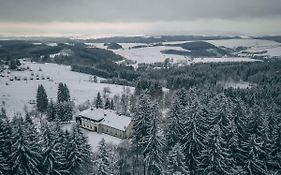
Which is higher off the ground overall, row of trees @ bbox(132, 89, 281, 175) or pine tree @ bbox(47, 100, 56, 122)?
row of trees @ bbox(132, 89, 281, 175)

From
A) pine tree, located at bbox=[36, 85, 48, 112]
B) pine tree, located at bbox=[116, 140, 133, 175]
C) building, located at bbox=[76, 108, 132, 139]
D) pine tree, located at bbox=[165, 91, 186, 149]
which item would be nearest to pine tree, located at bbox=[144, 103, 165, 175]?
pine tree, located at bbox=[165, 91, 186, 149]

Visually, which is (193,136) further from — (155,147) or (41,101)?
(41,101)

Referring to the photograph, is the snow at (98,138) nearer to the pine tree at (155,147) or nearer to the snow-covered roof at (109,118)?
the snow-covered roof at (109,118)

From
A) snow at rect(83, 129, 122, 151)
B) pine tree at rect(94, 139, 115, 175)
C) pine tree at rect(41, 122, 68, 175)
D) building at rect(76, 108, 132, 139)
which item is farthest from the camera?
building at rect(76, 108, 132, 139)

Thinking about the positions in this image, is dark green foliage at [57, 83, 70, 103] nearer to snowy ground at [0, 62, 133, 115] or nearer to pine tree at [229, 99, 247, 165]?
snowy ground at [0, 62, 133, 115]

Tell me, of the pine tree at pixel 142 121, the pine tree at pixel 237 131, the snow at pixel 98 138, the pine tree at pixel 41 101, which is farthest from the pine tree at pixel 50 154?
the pine tree at pixel 41 101

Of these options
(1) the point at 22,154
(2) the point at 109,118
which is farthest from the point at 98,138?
(1) the point at 22,154

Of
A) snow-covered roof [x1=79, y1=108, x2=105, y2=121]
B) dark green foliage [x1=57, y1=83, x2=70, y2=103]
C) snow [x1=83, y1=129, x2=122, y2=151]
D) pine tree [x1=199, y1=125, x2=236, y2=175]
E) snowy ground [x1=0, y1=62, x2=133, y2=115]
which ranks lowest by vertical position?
snow [x1=83, y1=129, x2=122, y2=151]

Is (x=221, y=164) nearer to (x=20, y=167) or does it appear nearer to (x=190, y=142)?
(x=190, y=142)
